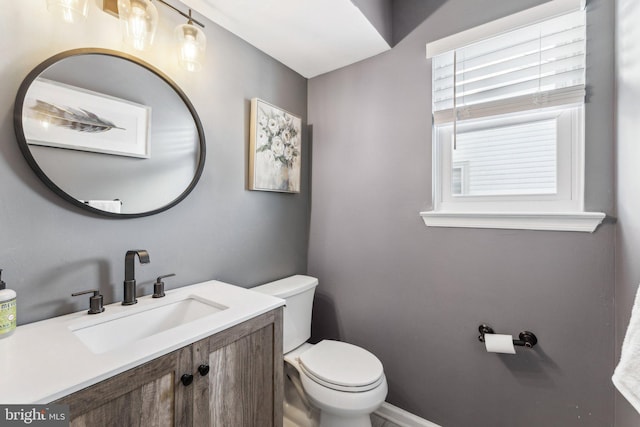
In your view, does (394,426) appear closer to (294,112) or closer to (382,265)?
(382,265)

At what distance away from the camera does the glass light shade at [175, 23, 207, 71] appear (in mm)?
1146

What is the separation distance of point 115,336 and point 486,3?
7.00 feet

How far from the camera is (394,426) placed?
5.07ft

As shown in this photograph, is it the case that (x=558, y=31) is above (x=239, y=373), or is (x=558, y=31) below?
above

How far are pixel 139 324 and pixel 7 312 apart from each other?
345 millimetres

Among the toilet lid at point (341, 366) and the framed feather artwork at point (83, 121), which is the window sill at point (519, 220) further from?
the framed feather artwork at point (83, 121)

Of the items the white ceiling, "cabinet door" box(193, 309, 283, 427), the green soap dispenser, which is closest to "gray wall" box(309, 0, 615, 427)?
the white ceiling

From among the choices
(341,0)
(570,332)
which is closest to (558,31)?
(341,0)

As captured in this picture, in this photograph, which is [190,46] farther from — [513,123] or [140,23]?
[513,123]

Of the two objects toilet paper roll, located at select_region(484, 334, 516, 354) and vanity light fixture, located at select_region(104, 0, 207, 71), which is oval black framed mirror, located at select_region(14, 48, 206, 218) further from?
toilet paper roll, located at select_region(484, 334, 516, 354)

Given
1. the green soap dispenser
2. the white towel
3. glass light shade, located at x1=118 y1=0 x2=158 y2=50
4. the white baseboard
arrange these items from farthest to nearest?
1. the white baseboard
2. glass light shade, located at x1=118 y1=0 x2=158 y2=50
3. the green soap dispenser
4. the white towel

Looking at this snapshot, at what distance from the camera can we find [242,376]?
3.03 ft

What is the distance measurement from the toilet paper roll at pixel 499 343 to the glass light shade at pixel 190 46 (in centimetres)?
178

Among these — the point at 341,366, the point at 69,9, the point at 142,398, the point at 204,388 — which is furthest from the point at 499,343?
the point at 69,9
